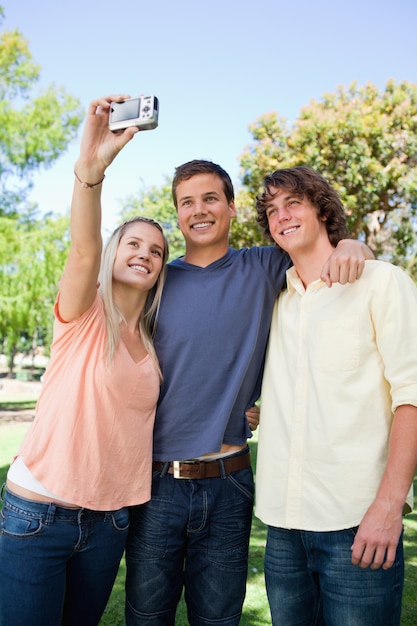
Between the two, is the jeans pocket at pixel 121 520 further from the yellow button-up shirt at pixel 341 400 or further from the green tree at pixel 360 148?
the green tree at pixel 360 148

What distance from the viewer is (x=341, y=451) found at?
2.34 meters

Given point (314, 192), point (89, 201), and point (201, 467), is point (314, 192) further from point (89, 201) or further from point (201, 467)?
point (201, 467)

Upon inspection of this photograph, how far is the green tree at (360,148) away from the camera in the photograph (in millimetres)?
15328

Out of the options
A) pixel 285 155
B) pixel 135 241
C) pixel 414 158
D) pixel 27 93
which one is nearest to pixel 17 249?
pixel 27 93

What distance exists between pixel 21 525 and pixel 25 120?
18.0 metres

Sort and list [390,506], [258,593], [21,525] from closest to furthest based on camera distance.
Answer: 1. [390,506]
2. [21,525]
3. [258,593]

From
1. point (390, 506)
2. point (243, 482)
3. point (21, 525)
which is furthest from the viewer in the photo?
point (243, 482)

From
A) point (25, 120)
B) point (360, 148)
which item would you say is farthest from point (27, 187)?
point (360, 148)

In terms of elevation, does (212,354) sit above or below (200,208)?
below

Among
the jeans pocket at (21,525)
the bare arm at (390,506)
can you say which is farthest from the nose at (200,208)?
the jeans pocket at (21,525)

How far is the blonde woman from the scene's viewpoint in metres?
2.28

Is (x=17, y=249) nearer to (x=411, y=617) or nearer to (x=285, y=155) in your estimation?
(x=285, y=155)

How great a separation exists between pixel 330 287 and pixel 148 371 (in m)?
0.98

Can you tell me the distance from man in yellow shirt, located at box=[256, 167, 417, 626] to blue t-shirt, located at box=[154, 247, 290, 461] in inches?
10.6
